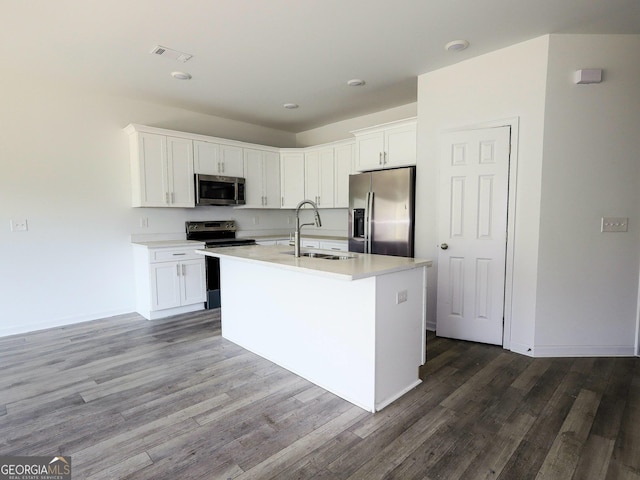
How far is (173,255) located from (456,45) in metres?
3.77

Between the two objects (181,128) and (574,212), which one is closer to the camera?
(574,212)

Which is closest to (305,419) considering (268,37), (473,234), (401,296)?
(401,296)

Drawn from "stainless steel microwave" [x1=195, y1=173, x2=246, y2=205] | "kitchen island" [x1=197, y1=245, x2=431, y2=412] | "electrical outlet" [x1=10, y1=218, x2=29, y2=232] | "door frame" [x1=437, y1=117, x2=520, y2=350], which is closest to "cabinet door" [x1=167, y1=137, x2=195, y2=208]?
"stainless steel microwave" [x1=195, y1=173, x2=246, y2=205]

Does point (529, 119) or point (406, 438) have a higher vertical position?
point (529, 119)

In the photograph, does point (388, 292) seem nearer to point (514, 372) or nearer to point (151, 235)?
point (514, 372)

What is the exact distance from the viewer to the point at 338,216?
5.66 metres

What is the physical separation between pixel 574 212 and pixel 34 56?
507 centimetres

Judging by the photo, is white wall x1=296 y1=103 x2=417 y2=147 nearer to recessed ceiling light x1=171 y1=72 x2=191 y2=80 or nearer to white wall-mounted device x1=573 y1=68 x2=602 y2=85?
white wall-mounted device x1=573 y1=68 x2=602 y2=85

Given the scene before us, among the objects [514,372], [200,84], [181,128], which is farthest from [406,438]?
[181,128]

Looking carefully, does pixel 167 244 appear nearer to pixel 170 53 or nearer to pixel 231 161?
pixel 231 161

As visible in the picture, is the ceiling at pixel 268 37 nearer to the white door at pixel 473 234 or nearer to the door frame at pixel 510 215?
the door frame at pixel 510 215

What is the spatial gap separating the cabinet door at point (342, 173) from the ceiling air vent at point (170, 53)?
2444mm

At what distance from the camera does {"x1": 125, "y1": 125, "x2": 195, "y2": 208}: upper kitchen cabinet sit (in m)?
4.20

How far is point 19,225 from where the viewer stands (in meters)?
3.71
